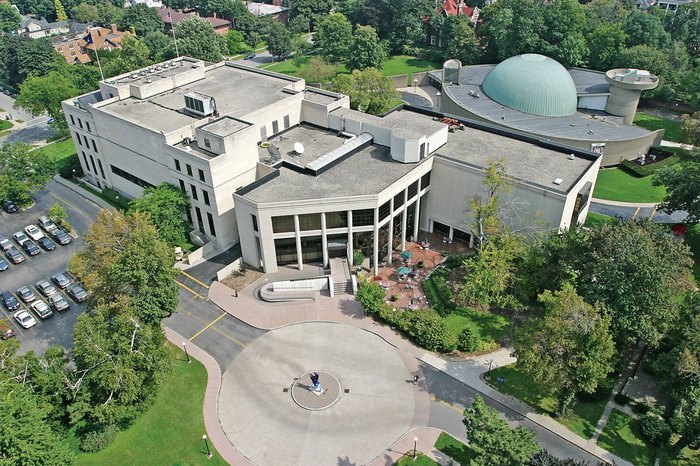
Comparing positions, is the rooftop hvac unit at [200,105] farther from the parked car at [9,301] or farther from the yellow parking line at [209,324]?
the parked car at [9,301]

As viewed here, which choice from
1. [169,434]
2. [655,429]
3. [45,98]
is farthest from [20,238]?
[655,429]

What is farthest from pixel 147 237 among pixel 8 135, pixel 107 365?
pixel 8 135

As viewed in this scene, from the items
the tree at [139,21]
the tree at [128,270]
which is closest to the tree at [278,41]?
the tree at [139,21]

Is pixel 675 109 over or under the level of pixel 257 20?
under

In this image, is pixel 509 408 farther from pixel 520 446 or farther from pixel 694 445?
pixel 694 445

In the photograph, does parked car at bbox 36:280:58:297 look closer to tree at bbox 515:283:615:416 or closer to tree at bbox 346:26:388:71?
tree at bbox 515:283:615:416

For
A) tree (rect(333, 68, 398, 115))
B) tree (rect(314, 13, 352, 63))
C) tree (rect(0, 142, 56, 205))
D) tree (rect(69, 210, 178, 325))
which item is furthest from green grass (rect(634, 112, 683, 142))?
tree (rect(0, 142, 56, 205))

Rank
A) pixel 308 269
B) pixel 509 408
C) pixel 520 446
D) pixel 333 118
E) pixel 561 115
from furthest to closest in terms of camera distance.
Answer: pixel 561 115, pixel 333 118, pixel 308 269, pixel 509 408, pixel 520 446
